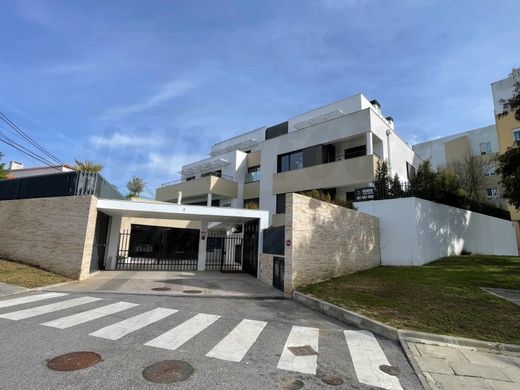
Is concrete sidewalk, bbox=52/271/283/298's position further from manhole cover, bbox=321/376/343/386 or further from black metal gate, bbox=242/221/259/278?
manhole cover, bbox=321/376/343/386

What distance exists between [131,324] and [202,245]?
12.4m

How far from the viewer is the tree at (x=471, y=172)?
31094 mm

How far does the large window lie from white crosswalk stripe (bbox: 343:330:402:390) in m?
17.2

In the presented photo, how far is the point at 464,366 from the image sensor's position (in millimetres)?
5238

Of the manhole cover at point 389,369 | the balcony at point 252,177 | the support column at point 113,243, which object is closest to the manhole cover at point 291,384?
the manhole cover at point 389,369

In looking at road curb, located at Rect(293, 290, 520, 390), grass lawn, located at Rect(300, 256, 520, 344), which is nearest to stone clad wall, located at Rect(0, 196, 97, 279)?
grass lawn, located at Rect(300, 256, 520, 344)

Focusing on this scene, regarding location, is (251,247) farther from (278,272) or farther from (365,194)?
(365,194)

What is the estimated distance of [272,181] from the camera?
24.5 meters

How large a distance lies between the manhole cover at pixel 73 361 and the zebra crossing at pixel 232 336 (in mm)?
891

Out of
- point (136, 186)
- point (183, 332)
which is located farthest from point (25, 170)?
point (183, 332)

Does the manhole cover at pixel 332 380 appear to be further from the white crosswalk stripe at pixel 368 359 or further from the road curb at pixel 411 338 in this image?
the road curb at pixel 411 338

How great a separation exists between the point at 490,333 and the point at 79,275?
13529 millimetres

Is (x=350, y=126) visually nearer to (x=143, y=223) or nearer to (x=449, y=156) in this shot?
(x=143, y=223)

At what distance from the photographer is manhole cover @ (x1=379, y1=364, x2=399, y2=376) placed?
4.91 metres
